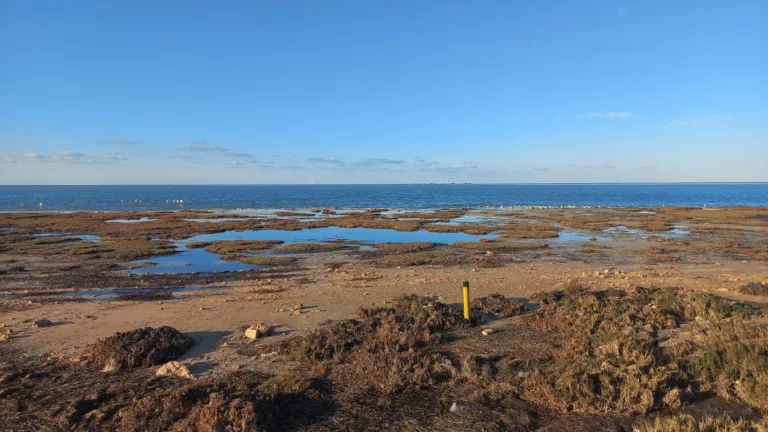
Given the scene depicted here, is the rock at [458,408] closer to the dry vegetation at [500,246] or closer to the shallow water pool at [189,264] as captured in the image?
the shallow water pool at [189,264]

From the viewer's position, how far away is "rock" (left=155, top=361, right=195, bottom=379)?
8.02 metres

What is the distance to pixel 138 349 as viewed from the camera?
8.78 m

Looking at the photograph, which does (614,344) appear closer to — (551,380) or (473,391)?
(551,380)

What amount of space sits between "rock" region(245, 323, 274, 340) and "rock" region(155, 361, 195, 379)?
2066 mm

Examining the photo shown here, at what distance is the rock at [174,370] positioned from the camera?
8.02 meters

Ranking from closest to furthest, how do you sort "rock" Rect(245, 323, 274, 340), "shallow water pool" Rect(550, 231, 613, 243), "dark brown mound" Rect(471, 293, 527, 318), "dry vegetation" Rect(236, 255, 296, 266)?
"rock" Rect(245, 323, 274, 340)
"dark brown mound" Rect(471, 293, 527, 318)
"dry vegetation" Rect(236, 255, 296, 266)
"shallow water pool" Rect(550, 231, 613, 243)

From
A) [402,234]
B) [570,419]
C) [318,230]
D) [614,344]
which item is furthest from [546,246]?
[570,419]

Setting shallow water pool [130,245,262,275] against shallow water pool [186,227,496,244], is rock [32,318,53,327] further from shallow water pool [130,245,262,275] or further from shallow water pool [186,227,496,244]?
shallow water pool [186,227,496,244]

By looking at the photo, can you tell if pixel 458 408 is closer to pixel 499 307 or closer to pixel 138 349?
pixel 499 307

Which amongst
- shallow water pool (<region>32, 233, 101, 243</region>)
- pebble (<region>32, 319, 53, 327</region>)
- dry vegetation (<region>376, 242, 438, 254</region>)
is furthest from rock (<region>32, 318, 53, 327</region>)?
shallow water pool (<region>32, 233, 101, 243</region>)

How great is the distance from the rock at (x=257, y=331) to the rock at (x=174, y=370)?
6.78 ft

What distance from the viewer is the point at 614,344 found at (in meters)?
7.69

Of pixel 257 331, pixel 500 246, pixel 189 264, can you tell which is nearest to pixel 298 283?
pixel 257 331

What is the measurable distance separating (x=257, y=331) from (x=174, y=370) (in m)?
2.42
